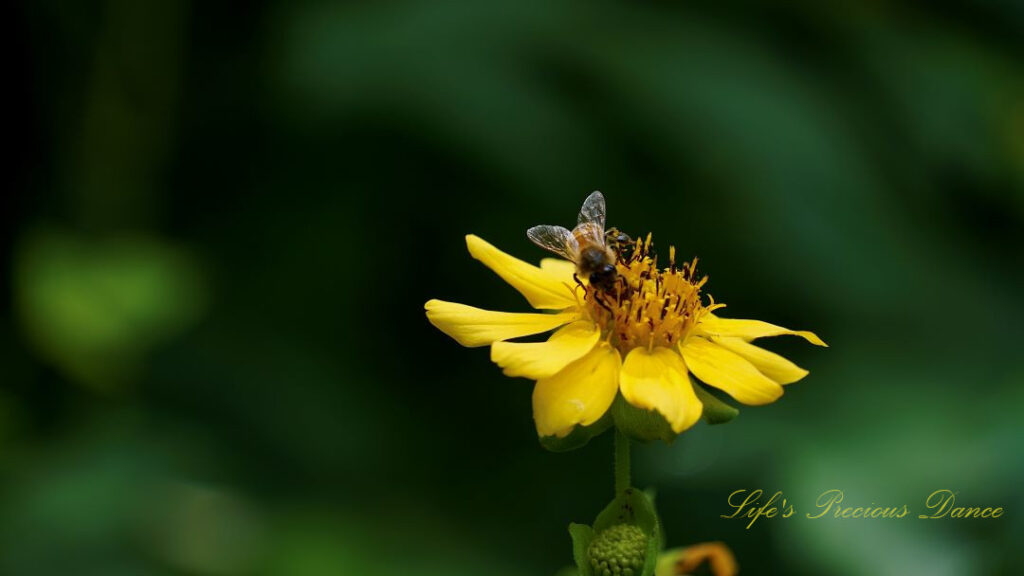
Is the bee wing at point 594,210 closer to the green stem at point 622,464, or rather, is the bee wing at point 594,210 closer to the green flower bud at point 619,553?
the green stem at point 622,464

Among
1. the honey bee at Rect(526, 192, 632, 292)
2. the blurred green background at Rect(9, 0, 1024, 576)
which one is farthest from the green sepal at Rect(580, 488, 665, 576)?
the blurred green background at Rect(9, 0, 1024, 576)

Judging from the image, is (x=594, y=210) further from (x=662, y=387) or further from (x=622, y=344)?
(x=662, y=387)

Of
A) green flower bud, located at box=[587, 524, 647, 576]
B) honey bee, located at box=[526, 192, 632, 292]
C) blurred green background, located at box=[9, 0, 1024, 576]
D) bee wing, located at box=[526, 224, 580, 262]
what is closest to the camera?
green flower bud, located at box=[587, 524, 647, 576]

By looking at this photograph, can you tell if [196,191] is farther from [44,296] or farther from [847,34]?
[847,34]

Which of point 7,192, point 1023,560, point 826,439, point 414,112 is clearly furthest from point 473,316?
point 7,192

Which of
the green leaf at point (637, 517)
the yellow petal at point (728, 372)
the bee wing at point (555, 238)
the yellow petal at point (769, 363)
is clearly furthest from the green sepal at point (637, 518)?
the bee wing at point (555, 238)

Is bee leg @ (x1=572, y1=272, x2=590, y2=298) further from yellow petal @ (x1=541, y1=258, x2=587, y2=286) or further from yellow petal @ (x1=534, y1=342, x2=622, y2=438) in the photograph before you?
yellow petal @ (x1=534, y1=342, x2=622, y2=438)

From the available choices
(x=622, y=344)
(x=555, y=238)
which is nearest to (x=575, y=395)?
(x=622, y=344)
